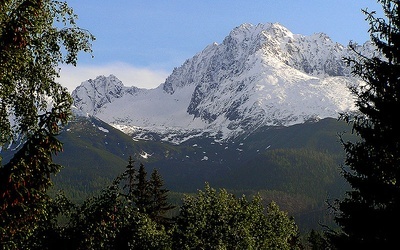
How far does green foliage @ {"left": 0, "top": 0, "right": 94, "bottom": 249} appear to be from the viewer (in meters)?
10.8

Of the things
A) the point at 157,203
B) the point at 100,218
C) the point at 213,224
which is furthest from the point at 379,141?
the point at 157,203

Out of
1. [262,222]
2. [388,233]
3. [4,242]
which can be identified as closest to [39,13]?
[4,242]

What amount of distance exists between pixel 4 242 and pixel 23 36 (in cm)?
488

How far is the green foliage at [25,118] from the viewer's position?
424 inches

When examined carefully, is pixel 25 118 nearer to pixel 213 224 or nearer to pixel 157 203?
pixel 213 224

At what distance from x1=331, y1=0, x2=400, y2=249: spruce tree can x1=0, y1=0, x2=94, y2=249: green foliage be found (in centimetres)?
1149

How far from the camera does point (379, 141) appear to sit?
1761cm

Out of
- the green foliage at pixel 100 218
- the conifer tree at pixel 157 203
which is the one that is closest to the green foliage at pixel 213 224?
the conifer tree at pixel 157 203

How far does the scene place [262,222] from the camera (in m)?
45.0

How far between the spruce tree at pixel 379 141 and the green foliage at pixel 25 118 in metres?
11.5

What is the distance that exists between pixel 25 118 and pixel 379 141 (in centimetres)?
1257

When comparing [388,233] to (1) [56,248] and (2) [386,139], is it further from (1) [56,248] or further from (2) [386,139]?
(1) [56,248]

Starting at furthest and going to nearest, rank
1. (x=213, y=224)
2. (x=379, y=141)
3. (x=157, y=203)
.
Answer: (x=157, y=203) → (x=213, y=224) → (x=379, y=141)

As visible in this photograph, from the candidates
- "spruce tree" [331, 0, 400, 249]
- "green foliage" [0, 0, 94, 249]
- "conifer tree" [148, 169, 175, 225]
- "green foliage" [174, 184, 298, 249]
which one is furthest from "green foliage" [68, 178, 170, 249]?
"conifer tree" [148, 169, 175, 225]
